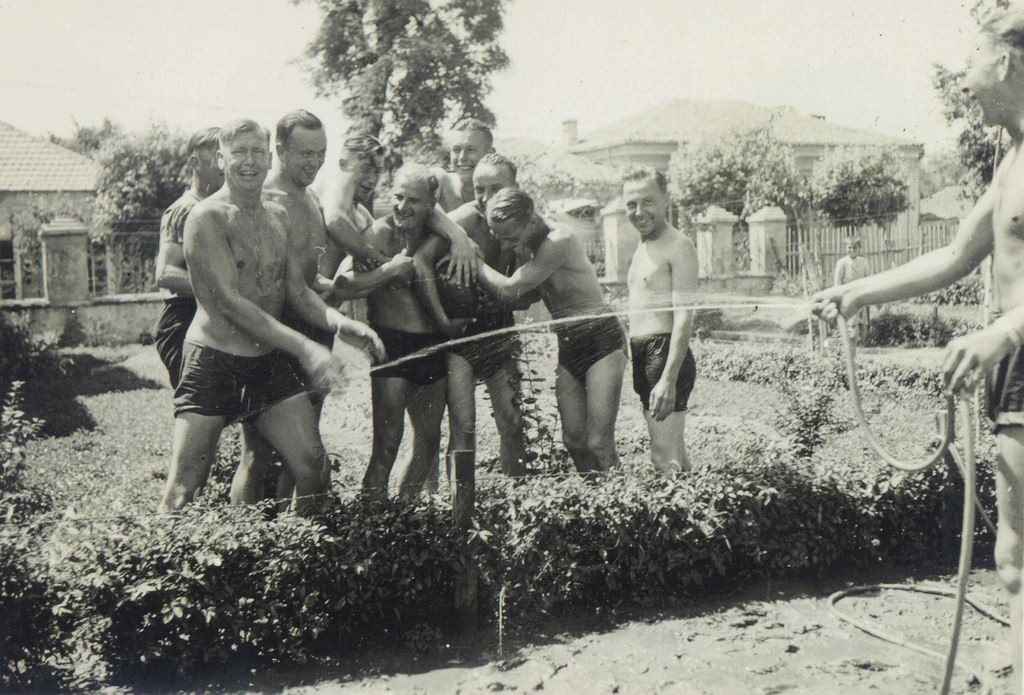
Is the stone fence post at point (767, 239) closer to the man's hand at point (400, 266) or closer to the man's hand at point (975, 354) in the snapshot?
the man's hand at point (400, 266)

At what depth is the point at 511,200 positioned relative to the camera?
15.6 feet

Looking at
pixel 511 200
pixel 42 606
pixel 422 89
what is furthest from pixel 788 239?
pixel 42 606

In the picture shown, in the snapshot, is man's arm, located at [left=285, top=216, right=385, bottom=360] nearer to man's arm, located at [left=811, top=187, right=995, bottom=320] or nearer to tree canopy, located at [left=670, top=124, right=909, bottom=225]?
man's arm, located at [left=811, top=187, right=995, bottom=320]

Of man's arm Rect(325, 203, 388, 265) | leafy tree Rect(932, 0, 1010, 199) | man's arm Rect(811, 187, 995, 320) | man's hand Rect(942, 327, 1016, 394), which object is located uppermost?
leafy tree Rect(932, 0, 1010, 199)

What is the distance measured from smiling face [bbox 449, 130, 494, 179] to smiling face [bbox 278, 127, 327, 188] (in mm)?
1024

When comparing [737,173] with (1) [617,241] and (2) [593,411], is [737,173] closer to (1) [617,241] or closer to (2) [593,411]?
(1) [617,241]

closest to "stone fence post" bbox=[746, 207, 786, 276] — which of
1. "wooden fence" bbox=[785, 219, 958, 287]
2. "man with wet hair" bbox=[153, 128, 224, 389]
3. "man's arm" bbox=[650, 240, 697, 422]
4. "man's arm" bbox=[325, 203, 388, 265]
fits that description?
"wooden fence" bbox=[785, 219, 958, 287]

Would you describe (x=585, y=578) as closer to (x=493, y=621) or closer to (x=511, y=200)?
(x=493, y=621)

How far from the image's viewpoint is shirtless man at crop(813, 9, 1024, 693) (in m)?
2.89

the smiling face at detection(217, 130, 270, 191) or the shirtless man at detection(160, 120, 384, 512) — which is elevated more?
the smiling face at detection(217, 130, 270, 191)

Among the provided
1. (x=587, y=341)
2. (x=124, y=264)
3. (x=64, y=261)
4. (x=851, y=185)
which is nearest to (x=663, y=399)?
(x=587, y=341)

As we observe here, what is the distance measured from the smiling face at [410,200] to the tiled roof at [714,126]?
1020 cm

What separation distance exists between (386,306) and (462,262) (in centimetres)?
48

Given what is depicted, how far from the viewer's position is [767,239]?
444 inches
